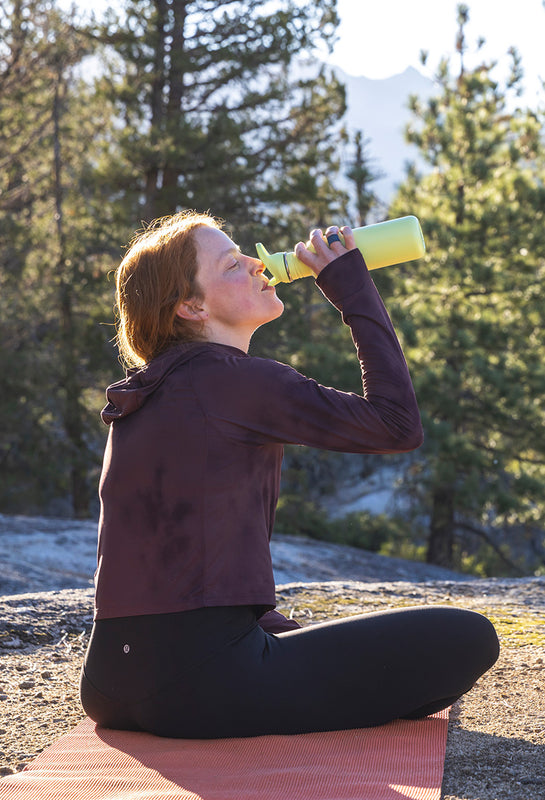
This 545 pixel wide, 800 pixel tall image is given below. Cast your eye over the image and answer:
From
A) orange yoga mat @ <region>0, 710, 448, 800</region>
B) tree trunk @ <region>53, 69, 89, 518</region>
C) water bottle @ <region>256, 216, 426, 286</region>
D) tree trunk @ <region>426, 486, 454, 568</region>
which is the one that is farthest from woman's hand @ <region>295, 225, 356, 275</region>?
tree trunk @ <region>53, 69, 89, 518</region>

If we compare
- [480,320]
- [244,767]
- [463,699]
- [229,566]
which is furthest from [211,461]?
[480,320]

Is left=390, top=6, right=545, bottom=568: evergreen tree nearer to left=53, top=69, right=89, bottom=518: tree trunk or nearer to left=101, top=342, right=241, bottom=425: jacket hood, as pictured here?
left=53, top=69, right=89, bottom=518: tree trunk

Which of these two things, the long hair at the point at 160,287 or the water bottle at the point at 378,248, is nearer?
the long hair at the point at 160,287

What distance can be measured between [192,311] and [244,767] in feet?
3.54

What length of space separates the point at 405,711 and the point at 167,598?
66 centimetres

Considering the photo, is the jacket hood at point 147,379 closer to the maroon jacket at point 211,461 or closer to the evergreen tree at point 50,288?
the maroon jacket at point 211,461

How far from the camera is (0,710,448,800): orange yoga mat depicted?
1776 mm

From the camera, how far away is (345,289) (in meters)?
2.24

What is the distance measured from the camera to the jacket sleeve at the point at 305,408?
2039 millimetres

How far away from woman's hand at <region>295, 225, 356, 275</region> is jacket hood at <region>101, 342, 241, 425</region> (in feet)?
1.09

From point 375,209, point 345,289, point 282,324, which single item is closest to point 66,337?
point 282,324

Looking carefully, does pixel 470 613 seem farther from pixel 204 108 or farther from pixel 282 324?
pixel 204 108

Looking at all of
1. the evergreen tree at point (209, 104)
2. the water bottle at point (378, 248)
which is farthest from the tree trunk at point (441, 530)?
the water bottle at point (378, 248)

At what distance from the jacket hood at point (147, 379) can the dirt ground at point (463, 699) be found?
0.87m
